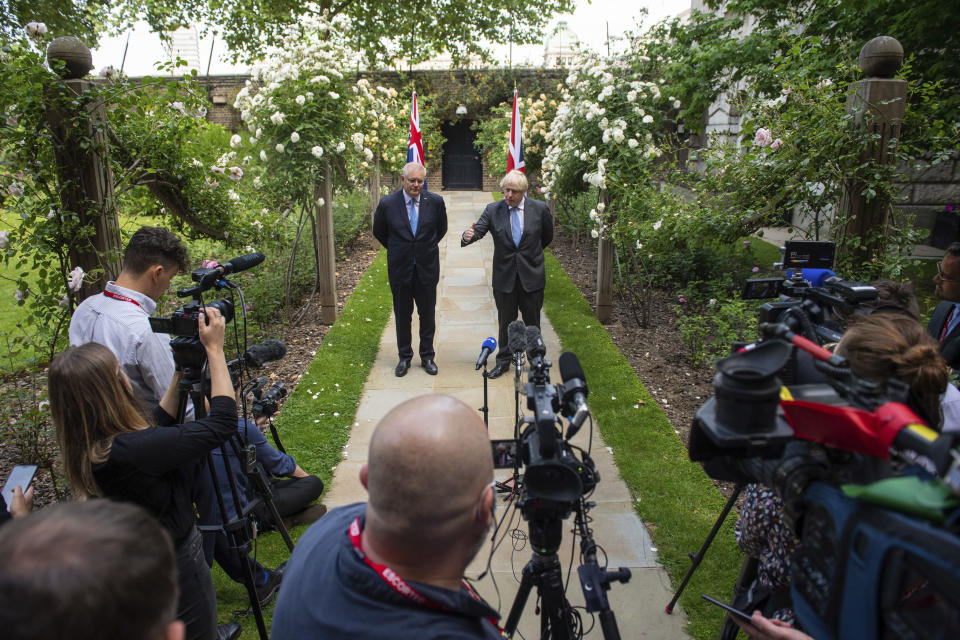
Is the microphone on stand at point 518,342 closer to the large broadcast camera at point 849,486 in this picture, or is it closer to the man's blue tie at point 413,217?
the large broadcast camera at point 849,486

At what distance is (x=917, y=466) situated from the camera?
121cm

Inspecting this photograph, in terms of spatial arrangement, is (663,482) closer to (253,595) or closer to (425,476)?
(253,595)

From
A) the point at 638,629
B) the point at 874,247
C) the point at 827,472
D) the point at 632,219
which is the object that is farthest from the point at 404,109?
the point at 827,472

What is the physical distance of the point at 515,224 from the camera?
604cm

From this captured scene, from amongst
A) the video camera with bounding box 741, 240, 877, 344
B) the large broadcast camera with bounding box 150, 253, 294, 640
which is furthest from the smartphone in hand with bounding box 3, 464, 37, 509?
the video camera with bounding box 741, 240, 877, 344

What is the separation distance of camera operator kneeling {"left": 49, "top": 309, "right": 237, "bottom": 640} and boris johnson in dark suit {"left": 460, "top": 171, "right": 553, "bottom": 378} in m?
3.79

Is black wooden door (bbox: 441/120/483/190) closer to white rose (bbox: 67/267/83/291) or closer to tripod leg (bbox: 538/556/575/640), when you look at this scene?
white rose (bbox: 67/267/83/291)

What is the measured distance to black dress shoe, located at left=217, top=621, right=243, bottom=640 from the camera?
299 cm

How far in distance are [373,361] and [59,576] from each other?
594cm

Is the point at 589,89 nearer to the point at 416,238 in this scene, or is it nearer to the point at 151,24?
the point at 416,238

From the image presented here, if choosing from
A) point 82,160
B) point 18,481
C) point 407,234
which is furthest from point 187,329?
point 407,234

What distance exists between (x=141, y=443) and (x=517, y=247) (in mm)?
4295

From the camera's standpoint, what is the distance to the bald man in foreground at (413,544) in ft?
4.01

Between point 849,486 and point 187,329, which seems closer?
point 849,486
